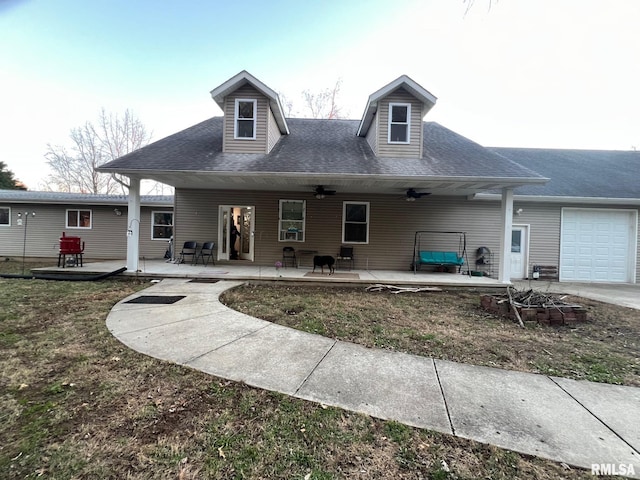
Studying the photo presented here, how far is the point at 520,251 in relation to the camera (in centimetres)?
935

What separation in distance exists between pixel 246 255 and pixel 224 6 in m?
8.72

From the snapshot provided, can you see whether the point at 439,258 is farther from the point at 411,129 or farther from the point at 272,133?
the point at 272,133

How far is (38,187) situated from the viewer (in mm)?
23625

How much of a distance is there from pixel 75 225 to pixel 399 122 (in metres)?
13.5

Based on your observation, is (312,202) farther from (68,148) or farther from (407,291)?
(68,148)

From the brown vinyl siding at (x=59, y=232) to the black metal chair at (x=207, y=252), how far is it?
12.6ft

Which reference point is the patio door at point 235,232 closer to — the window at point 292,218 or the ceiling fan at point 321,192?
the window at point 292,218

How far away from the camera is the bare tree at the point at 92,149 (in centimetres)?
2108

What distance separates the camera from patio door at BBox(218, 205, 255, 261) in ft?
31.0

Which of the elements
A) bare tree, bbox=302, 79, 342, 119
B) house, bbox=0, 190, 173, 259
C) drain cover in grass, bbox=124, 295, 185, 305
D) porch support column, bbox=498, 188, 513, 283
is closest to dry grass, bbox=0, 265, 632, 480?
drain cover in grass, bbox=124, 295, 185, 305

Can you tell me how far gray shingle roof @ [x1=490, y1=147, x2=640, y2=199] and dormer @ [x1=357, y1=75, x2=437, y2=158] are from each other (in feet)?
14.0

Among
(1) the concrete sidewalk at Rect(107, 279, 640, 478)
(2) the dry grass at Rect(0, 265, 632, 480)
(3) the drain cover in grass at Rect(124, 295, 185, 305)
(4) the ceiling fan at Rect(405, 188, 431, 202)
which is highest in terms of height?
(4) the ceiling fan at Rect(405, 188, 431, 202)

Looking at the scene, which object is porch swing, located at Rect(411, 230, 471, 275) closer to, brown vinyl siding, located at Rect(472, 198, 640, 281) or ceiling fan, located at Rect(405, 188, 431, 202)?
brown vinyl siding, located at Rect(472, 198, 640, 281)

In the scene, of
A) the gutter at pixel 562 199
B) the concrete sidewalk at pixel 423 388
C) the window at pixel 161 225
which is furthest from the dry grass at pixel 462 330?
the window at pixel 161 225
